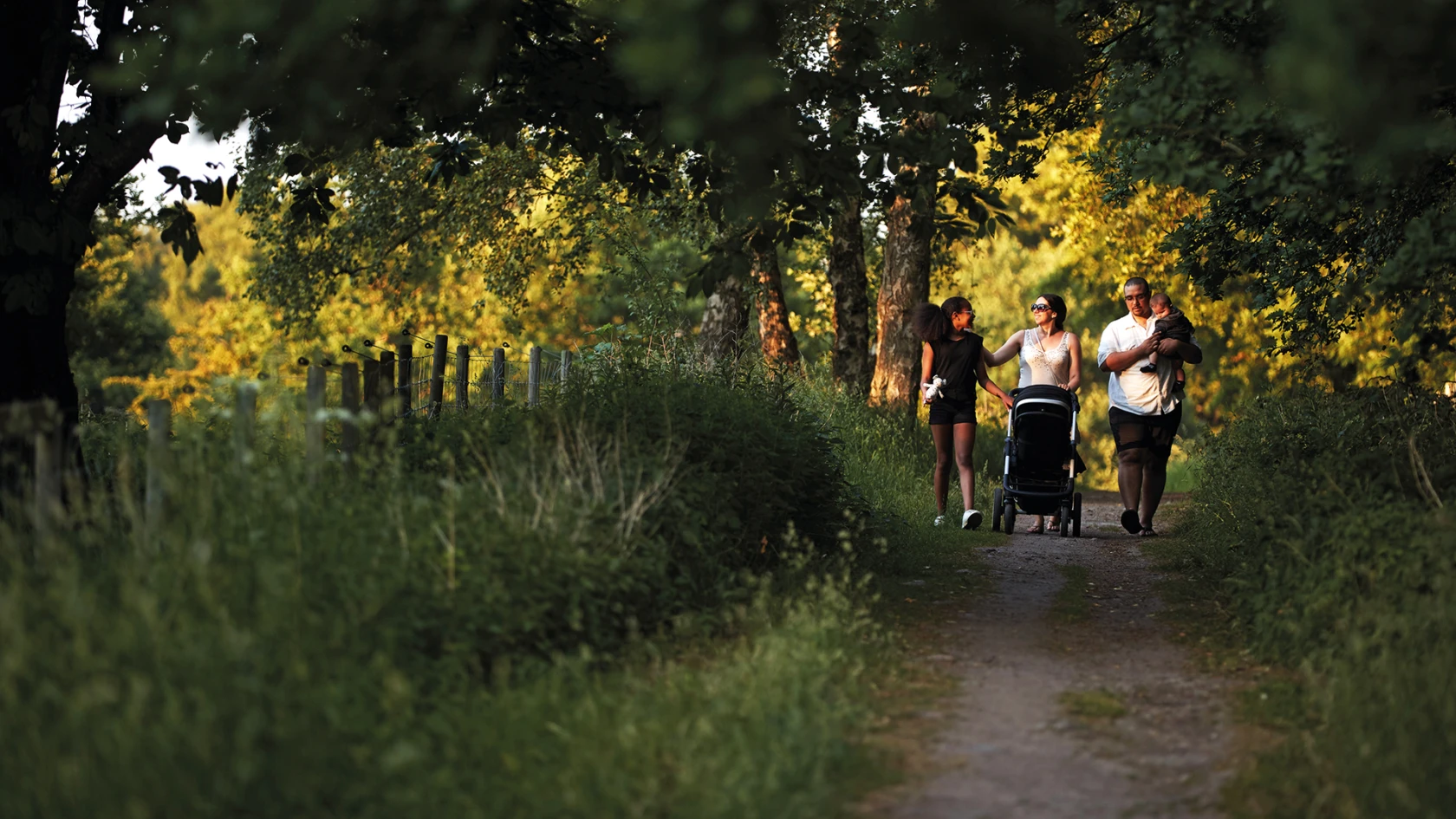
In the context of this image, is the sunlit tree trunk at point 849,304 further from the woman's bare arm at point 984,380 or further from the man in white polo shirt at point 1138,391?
the man in white polo shirt at point 1138,391

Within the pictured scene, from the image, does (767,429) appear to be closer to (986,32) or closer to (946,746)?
(986,32)

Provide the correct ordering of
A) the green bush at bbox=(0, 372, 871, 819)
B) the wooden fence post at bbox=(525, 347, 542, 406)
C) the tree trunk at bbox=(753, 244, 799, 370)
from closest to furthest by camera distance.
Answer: the green bush at bbox=(0, 372, 871, 819), the wooden fence post at bbox=(525, 347, 542, 406), the tree trunk at bbox=(753, 244, 799, 370)

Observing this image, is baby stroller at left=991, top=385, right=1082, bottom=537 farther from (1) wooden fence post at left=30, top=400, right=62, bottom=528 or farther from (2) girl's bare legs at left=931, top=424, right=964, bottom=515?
(1) wooden fence post at left=30, top=400, right=62, bottom=528

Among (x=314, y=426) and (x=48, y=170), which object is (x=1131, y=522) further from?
(x=48, y=170)

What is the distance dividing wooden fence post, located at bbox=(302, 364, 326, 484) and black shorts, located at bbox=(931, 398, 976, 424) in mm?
6921

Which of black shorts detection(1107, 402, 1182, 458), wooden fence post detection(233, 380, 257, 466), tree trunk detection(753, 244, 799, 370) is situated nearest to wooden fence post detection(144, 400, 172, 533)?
wooden fence post detection(233, 380, 257, 466)

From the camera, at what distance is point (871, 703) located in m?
6.46

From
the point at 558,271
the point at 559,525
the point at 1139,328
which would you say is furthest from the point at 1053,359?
the point at 558,271

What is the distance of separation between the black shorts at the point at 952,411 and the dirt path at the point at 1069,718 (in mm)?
3594

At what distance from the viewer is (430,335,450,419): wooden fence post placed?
39.0 ft

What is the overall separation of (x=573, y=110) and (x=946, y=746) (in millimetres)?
5394

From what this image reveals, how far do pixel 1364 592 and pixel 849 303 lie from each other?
Result: 14.7 meters

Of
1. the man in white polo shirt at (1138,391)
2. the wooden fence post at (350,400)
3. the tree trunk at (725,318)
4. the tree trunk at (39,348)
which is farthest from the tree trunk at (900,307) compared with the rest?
the tree trunk at (39,348)

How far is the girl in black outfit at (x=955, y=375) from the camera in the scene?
43.6 ft
